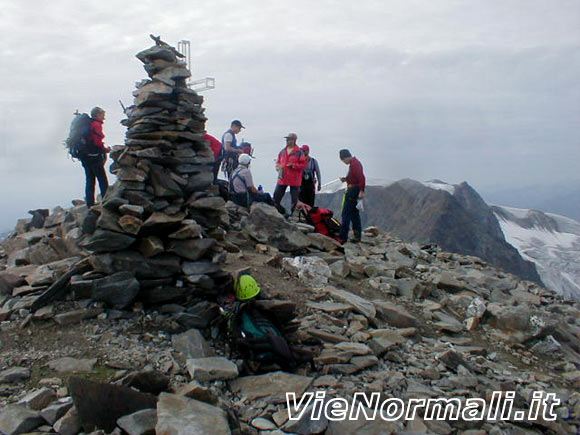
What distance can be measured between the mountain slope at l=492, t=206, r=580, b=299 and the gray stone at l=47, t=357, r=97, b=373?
3782 centimetres

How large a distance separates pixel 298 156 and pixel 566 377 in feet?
32.1

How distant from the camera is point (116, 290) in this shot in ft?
28.6

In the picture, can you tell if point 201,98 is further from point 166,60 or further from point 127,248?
point 127,248

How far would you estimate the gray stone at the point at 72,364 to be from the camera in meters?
7.06

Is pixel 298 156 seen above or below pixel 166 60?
below

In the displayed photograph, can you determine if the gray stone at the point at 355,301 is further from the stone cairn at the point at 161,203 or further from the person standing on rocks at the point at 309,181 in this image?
the person standing on rocks at the point at 309,181

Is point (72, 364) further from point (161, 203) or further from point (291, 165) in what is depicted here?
point (291, 165)

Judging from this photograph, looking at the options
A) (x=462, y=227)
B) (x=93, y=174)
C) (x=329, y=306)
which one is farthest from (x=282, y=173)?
(x=462, y=227)

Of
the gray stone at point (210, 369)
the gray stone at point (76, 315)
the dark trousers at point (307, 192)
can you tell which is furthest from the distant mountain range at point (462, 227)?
the gray stone at point (210, 369)

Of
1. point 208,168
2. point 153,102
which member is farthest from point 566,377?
point 153,102

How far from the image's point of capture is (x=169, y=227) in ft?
30.8

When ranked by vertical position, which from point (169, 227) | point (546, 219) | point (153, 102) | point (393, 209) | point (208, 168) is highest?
point (153, 102)

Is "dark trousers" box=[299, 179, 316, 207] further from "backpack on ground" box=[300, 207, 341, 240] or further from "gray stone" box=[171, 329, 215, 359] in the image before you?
"gray stone" box=[171, 329, 215, 359]

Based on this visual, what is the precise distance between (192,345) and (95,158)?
24.2 ft
